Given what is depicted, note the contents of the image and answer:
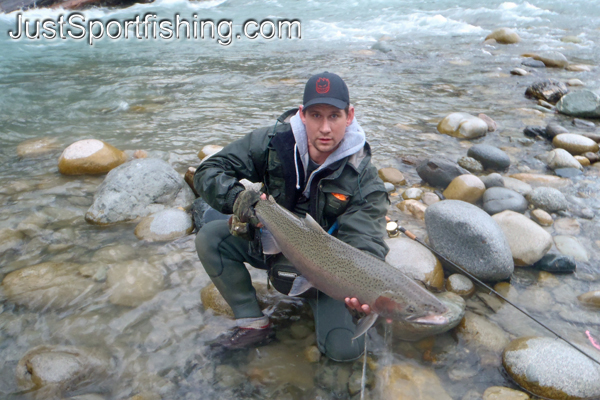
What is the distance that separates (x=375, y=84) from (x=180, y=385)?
9.65 m

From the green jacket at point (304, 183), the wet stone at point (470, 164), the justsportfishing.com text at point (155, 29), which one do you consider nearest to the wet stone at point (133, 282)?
the green jacket at point (304, 183)

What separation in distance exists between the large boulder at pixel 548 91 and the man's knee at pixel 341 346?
29.3 feet

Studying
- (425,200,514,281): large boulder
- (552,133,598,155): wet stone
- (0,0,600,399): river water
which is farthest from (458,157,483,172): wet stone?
(425,200,514,281): large boulder

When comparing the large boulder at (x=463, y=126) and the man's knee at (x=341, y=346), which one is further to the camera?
the large boulder at (x=463, y=126)

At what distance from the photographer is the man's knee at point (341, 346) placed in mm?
3404

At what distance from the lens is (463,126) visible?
797cm

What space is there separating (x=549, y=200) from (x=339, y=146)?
3.42 meters

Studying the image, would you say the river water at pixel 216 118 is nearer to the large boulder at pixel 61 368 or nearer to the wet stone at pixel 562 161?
the large boulder at pixel 61 368

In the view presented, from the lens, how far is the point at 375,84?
1141cm

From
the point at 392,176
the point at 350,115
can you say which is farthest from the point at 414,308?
the point at 392,176

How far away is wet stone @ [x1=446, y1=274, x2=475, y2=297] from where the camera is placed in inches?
163

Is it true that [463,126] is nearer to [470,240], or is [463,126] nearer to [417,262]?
[470,240]

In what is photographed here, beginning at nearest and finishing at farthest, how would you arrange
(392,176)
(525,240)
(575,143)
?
1. (525,240)
2. (392,176)
3. (575,143)

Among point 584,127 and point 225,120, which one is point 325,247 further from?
point 584,127
